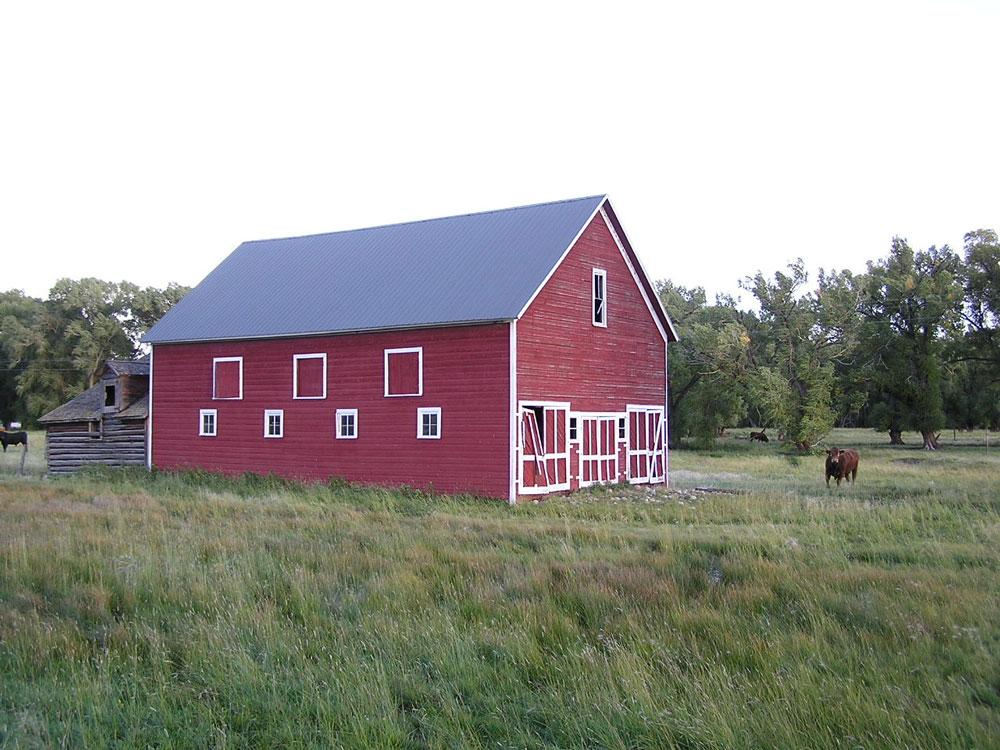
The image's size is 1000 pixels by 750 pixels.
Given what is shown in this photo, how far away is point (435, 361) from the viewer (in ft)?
80.6

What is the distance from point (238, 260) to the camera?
34000 millimetres

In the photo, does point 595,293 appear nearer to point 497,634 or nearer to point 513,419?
point 513,419

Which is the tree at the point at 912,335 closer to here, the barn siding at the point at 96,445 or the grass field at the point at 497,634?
the grass field at the point at 497,634

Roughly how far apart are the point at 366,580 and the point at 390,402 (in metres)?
14.2

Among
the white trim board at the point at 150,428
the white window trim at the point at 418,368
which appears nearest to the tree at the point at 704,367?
the white window trim at the point at 418,368

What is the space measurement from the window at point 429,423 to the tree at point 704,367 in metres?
27.9

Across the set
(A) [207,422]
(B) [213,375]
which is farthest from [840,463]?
(A) [207,422]

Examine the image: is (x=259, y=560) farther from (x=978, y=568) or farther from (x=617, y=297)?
(x=617, y=297)

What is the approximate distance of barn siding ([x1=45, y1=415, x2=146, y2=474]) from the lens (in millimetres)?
31359

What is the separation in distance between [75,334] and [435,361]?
48288 mm

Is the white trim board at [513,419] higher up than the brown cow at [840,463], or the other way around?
the white trim board at [513,419]

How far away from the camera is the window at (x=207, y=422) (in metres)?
29.4

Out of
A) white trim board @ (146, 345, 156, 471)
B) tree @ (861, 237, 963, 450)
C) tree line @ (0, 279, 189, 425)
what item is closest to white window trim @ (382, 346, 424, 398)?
white trim board @ (146, 345, 156, 471)

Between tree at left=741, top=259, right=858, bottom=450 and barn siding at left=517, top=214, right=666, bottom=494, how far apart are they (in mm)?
18359
